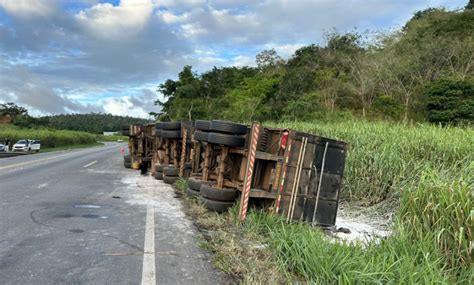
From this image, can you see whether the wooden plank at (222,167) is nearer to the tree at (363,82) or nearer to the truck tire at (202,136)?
the truck tire at (202,136)

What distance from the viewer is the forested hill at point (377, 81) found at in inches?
973

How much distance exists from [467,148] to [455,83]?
59.1ft

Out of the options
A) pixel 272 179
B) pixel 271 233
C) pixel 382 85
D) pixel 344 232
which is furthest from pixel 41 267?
pixel 382 85

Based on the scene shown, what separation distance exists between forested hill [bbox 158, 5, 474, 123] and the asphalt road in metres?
18.3

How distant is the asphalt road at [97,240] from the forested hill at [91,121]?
13049 centimetres

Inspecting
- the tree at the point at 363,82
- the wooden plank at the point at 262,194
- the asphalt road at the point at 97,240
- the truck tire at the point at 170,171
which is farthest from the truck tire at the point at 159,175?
the tree at the point at 363,82

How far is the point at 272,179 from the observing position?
7.00 m

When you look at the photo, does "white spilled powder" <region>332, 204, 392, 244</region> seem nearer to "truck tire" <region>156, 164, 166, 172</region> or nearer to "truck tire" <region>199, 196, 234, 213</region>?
"truck tire" <region>199, 196, 234, 213</region>

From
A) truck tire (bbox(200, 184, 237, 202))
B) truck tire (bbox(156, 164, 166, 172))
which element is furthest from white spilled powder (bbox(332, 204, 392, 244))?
truck tire (bbox(156, 164, 166, 172))

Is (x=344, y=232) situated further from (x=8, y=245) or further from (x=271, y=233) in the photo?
(x=8, y=245)

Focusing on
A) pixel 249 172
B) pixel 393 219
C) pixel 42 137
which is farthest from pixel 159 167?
pixel 42 137

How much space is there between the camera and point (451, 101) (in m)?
23.3

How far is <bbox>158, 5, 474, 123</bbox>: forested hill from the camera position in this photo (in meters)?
24.7

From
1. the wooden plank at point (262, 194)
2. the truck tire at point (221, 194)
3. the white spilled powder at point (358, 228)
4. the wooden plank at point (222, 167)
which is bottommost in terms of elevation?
the white spilled powder at point (358, 228)
